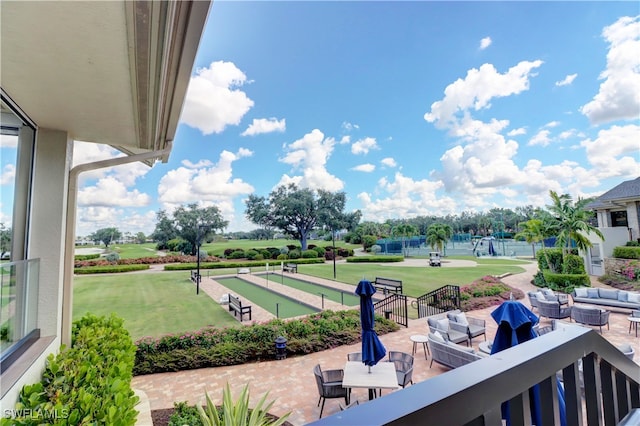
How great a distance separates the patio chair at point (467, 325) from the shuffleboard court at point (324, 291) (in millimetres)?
4822

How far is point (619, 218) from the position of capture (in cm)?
1902

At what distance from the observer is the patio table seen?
4.52m

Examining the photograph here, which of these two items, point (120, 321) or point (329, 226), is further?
point (329, 226)

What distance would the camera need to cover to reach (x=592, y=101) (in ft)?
79.9

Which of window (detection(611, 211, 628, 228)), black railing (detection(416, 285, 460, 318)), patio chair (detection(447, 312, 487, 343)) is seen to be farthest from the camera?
window (detection(611, 211, 628, 228))

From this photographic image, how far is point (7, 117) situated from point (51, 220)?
1266 millimetres

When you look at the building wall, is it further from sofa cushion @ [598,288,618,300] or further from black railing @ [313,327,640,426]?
sofa cushion @ [598,288,618,300]

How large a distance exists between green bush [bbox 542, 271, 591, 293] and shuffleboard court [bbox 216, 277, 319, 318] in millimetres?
12225

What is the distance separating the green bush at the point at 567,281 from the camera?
44.7ft

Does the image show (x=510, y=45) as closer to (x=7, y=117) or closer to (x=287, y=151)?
(x=7, y=117)

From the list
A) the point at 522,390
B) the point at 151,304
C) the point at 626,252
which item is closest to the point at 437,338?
the point at 522,390

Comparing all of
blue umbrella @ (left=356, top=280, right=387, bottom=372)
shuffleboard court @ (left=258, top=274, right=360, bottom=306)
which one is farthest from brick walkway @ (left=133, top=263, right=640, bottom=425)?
shuffleboard court @ (left=258, top=274, right=360, bottom=306)

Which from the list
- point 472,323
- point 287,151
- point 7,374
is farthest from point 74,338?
point 287,151

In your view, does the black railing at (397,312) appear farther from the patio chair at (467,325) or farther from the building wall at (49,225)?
the building wall at (49,225)
